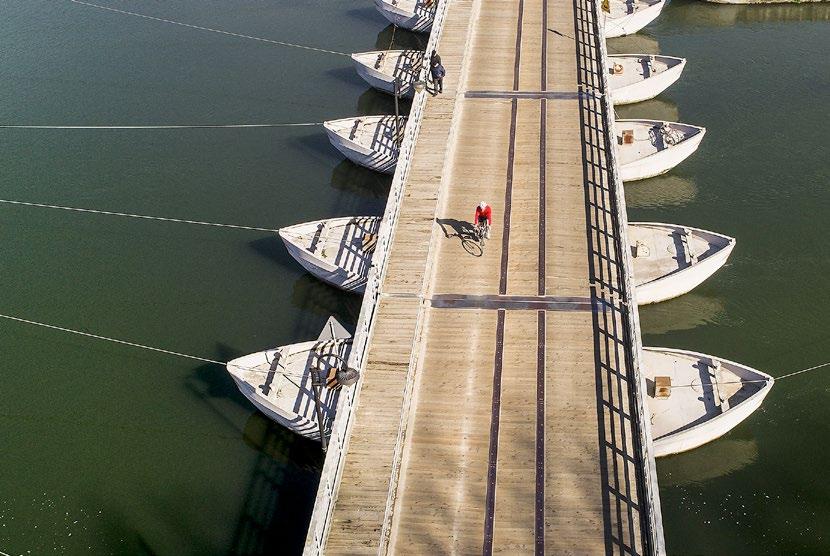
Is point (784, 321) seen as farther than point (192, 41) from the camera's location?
No

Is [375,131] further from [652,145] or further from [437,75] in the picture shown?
[652,145]

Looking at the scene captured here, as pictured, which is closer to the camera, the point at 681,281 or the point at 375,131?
the point at 681,281

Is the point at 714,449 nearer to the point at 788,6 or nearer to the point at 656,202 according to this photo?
the point at 656,202

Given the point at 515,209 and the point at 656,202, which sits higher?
the point at 656,202

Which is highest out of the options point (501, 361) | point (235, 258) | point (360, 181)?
point (360, 181)

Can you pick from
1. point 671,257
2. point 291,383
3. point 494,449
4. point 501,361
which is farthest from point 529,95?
point 494,449

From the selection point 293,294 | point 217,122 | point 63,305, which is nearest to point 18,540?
point 63,305

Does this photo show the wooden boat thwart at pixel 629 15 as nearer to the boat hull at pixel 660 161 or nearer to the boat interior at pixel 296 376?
the boat hull at pixel 660 161
